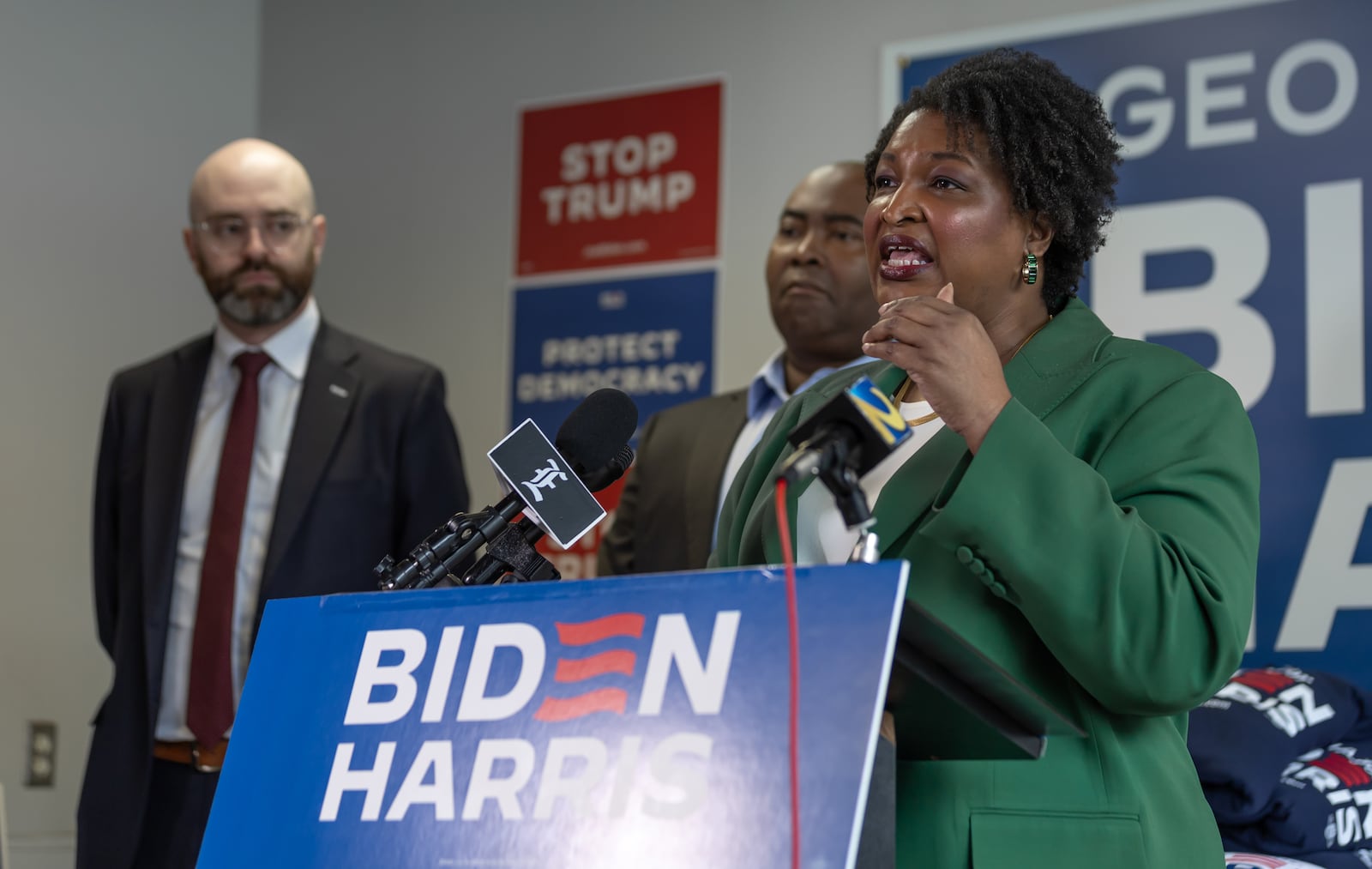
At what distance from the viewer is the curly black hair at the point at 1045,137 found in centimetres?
164

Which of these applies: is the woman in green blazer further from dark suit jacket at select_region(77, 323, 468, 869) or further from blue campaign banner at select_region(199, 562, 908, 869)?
dark suit jacket at select_region(77, 323, 468, 869)

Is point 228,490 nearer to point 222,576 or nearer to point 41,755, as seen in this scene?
point 222,576

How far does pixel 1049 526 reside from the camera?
1.26 metres

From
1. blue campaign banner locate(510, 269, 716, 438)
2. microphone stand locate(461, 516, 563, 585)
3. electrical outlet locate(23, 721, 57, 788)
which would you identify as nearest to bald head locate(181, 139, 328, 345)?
blue campaign banner locate(510, 269, 716, 438)

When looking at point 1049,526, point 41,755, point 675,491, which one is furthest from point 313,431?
point 1049,526

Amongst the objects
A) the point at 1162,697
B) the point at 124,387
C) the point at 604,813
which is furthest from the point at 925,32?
the point at 604,813

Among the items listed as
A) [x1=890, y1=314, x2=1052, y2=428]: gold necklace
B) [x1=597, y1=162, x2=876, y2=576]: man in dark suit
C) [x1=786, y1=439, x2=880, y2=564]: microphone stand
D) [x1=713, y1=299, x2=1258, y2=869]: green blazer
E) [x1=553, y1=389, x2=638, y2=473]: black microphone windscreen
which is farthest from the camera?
[x1=597, y1=162, x2=876, y2=576]: man in dark suit

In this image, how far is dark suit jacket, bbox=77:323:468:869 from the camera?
9.37 feet

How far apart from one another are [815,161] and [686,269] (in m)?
0.46

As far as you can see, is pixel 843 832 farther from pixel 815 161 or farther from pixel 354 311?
pixel 354 311

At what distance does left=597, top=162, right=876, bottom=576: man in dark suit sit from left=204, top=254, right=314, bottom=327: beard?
0.82m

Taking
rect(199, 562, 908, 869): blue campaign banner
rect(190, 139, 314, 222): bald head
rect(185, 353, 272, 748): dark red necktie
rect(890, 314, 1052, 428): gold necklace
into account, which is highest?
rect(190, 139, 314, 222): bald head

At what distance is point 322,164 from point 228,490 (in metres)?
1.95

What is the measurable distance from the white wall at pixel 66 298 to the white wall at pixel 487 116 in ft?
1.55
